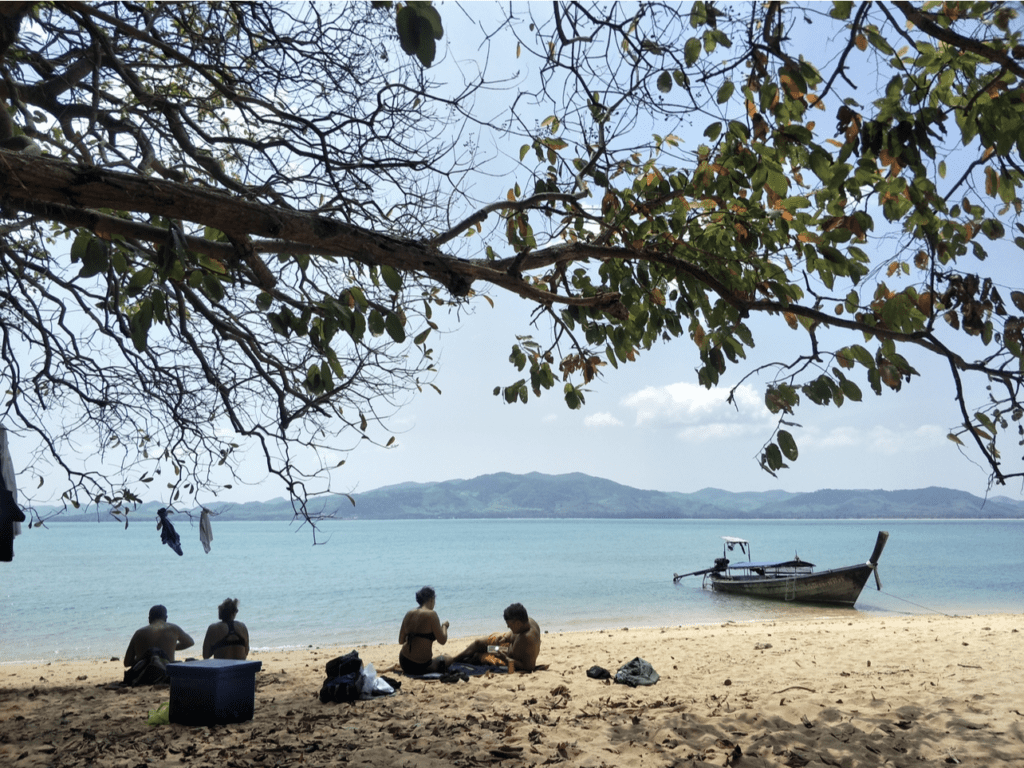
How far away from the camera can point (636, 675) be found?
625 centimetres

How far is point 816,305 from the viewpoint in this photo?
346 centimetres

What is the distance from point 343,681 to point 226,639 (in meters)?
1.48

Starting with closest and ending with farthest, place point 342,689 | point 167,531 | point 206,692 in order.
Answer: point 206,692 < point 167,531 < point 342,689

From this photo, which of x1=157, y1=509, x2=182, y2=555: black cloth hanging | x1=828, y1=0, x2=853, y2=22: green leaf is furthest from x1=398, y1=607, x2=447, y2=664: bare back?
x1=828, y1=0, x2=853, y2=22: green leaf

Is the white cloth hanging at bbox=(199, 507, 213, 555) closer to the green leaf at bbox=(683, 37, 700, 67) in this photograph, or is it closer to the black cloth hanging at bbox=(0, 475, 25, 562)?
the black cloth hanging at bbox=(0, 475, 25, 562)

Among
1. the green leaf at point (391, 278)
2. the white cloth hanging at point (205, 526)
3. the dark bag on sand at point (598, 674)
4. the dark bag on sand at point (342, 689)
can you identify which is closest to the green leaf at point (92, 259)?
the green leaf at point (391, 278)

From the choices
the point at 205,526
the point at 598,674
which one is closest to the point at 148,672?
the point at 205,526

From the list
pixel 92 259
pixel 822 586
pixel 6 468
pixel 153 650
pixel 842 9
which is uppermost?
pixel 842 9

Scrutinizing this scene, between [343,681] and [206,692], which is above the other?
[206,692]

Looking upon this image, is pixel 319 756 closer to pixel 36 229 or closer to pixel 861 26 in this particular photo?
pixel 36 229

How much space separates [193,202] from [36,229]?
3.11 metres

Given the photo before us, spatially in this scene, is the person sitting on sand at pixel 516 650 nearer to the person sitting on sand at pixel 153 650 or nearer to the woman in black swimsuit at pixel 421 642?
the woman in black swimsuit at pixel 421 642

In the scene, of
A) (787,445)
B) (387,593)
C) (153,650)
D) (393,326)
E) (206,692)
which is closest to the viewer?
(787,445)

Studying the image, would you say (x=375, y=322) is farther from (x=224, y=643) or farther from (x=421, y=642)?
(x=224, y=643)
